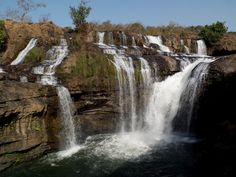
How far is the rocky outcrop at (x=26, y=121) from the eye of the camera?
42.0 ft

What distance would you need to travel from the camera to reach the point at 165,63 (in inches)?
730

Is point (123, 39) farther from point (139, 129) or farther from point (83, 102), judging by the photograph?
point (83, 102)

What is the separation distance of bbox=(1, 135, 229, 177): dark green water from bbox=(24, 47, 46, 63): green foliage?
6.63m

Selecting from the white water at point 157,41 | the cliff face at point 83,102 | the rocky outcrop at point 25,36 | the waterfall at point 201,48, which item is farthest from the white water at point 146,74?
the waterfall at point 201,48

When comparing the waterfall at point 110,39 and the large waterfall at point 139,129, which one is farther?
the waterfall at point 110,39

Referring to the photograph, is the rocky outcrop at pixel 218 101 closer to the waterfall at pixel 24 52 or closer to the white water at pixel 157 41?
the white water at pixel 157 41

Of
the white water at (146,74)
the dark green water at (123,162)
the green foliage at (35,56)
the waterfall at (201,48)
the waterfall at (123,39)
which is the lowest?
the dark green water at (123,162)

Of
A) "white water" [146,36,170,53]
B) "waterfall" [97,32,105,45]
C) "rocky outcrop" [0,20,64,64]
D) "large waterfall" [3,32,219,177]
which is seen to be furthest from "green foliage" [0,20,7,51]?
"white water" [146,36,170,53]

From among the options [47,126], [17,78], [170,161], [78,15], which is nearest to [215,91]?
[170,161]

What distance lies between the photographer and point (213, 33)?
27234 millimetres

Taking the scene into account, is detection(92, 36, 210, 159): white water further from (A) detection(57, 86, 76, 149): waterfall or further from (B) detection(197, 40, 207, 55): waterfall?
(B) detection(197, 40, 207, 55): waterfall

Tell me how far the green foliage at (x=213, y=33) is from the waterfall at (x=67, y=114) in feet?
54.5

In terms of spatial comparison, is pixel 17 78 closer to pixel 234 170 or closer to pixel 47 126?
pixel 47 126

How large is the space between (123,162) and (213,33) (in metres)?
18.2
